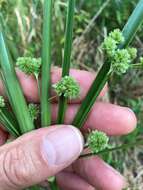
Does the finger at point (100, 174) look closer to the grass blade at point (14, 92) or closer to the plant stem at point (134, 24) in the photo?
the grass blade at point (14, 92)

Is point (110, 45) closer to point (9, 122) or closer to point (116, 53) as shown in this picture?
point (116, 53)

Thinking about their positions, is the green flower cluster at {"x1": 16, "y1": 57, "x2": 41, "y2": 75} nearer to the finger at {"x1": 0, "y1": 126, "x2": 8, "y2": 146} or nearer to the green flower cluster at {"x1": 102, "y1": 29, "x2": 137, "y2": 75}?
the green flower cluster at {"x1": 102, "y1": 29, "x2": 137, "y2": 75}

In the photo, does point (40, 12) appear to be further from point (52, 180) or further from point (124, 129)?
point (52, 180)

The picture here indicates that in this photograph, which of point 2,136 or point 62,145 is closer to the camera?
point 62,145

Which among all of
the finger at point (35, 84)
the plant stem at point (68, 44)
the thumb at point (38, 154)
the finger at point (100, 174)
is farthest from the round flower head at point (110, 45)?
the finger at point (100, 174)

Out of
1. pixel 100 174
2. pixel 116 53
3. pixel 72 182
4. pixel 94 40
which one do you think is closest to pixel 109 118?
pixel 100 174

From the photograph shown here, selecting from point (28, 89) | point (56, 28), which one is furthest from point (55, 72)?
point (56, 28)
